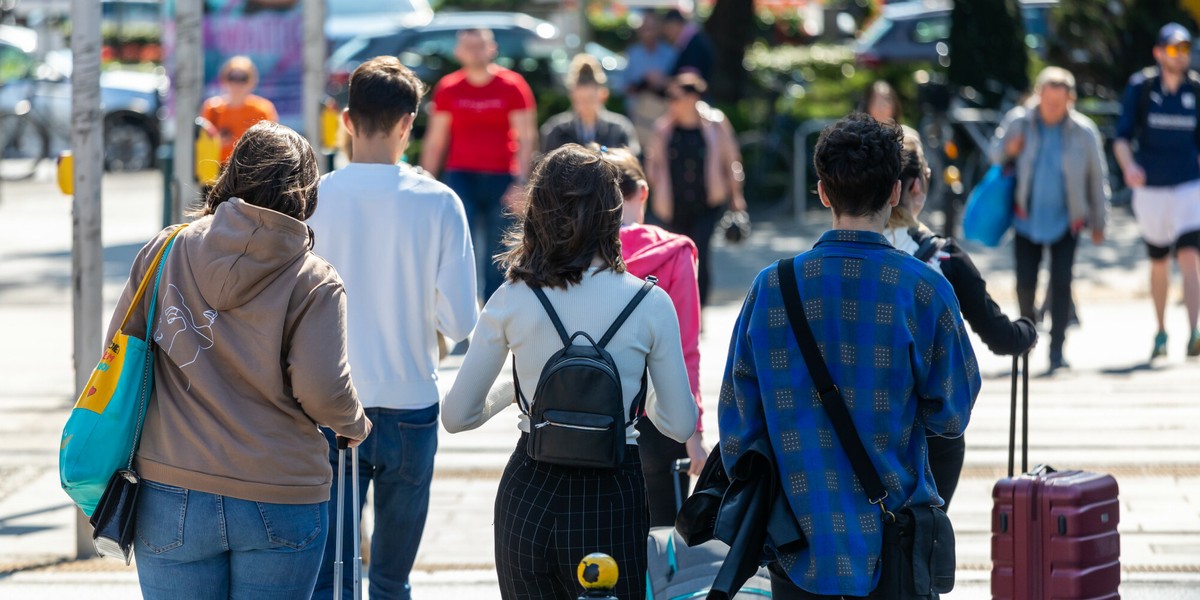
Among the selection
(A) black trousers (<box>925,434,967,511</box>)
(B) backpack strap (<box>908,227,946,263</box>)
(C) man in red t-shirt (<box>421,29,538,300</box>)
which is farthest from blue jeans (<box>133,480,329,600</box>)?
(C) man in red t-shirt (<box>421,29,538,300</box>)

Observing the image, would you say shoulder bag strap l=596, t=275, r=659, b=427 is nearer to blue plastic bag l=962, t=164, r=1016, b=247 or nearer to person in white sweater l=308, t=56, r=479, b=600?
person in white sweater l=308, t=56, r=479, b=600

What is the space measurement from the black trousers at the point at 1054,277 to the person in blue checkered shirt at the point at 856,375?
6523mm

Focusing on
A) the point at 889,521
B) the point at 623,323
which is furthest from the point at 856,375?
the point at 623,323

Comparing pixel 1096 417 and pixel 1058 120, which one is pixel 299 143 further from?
pixel 1058 120

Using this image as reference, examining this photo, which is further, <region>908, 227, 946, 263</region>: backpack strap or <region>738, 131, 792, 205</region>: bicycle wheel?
<region>738, 131, 792, 205</region>: bicycle wheel

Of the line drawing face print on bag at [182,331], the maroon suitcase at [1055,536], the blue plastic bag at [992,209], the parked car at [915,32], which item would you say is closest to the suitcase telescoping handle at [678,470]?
the maroon suitcase at [1055,536]

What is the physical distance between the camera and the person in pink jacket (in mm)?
4695

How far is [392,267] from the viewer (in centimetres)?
457

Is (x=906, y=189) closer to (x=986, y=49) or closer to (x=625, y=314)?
(x=625, y=314)

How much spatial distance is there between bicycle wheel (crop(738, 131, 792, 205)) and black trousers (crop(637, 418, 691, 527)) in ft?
40.9

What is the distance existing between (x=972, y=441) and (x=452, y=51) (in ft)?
48.5

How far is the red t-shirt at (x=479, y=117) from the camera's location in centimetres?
1046

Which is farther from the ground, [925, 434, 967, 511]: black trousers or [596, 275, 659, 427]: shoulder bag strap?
[596, 275, 659, 427]: shoulder bag strap

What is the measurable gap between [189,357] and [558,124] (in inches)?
261
